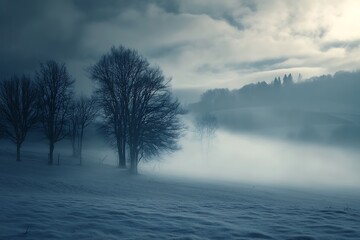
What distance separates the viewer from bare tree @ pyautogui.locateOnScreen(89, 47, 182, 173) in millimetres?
30266

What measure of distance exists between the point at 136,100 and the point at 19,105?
13.6 meters

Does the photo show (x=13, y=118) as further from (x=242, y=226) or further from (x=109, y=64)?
(x=242, y=226)

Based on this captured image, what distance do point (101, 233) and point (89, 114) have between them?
4763cm

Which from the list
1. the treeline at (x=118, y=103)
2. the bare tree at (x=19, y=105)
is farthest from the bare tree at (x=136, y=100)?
the bare tree at (x=19, y=105)

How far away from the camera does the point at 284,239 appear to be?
8.33m

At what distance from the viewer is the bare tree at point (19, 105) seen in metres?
31.9

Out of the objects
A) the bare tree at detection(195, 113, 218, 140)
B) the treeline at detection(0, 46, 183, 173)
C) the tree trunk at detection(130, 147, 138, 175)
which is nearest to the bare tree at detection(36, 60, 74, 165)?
the treeline at detection(0, 46, 183, 173)

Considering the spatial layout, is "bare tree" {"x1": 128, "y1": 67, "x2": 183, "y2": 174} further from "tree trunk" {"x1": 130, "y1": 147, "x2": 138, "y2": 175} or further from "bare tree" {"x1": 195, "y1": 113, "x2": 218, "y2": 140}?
"bare tree" {"x1": 195, "y1": 113, "x2": 218, "y2": 140}

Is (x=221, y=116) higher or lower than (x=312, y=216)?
higher

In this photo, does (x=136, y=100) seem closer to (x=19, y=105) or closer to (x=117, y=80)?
(x=117, y=80)

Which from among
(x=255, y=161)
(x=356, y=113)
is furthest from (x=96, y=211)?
(x=356, y=113)

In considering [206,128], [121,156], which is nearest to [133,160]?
[121,156]

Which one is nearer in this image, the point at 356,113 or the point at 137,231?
the point at 137,231

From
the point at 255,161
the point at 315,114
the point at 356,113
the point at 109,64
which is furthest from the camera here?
the point at 356,113
